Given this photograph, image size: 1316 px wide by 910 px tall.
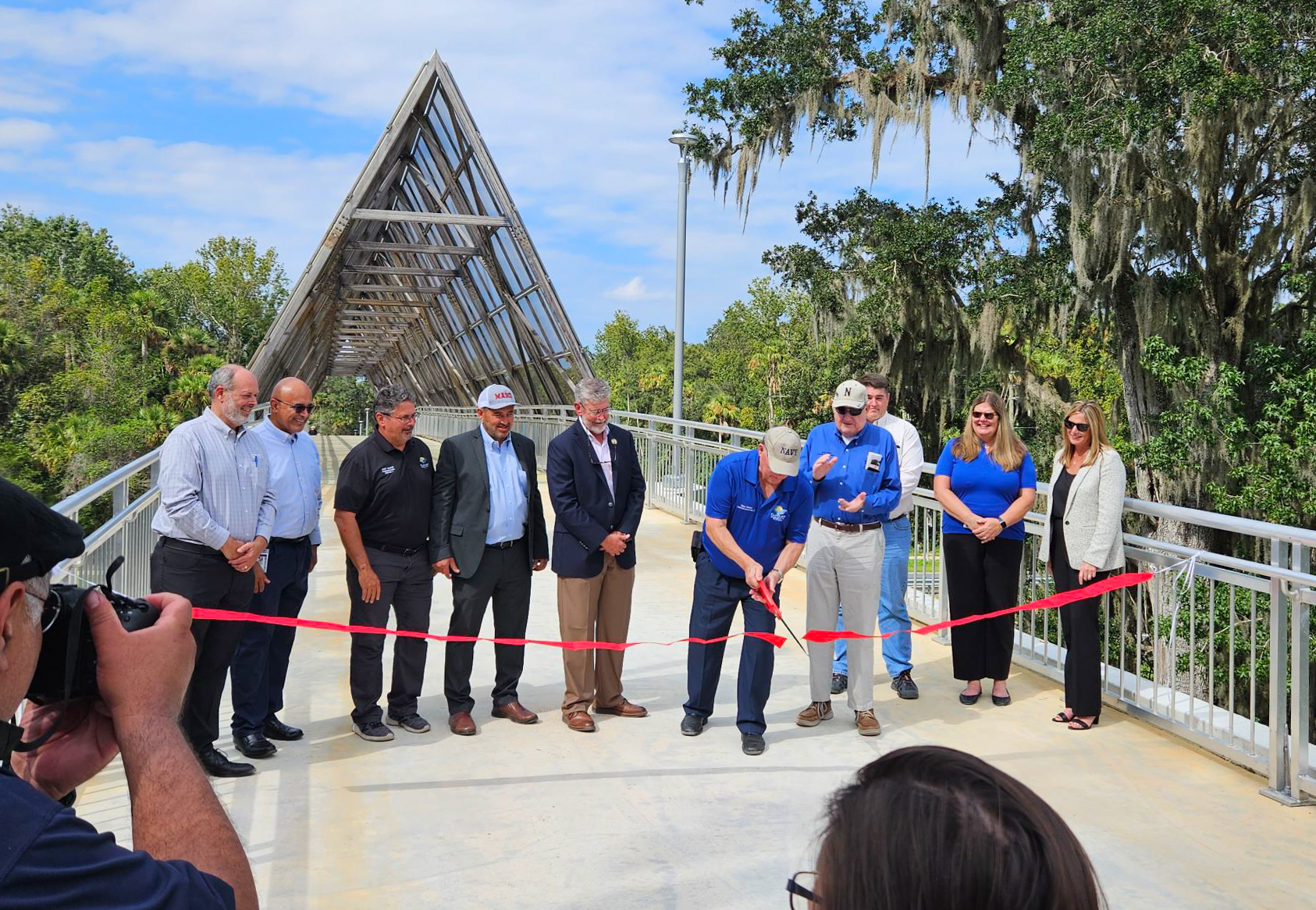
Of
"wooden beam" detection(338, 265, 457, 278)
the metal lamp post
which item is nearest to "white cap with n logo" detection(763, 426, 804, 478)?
the metal lamp post

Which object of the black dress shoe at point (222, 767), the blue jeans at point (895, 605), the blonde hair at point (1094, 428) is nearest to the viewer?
the black dress shoe at point (222, 767)

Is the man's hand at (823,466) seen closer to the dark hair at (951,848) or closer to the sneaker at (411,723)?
the sneaker at (411,723)

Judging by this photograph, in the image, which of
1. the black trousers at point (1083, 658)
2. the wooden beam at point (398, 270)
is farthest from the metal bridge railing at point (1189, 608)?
the wooden beam at point (398, 270)

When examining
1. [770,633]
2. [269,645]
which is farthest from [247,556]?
[770,633]

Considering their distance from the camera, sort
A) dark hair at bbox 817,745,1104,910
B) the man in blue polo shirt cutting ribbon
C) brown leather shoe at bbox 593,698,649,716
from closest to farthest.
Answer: dark hair at bbox 817,745,1104,910 < the man in blue polo shirt cutting ribbon < brown leather shoe at bbox 593,698,649,716

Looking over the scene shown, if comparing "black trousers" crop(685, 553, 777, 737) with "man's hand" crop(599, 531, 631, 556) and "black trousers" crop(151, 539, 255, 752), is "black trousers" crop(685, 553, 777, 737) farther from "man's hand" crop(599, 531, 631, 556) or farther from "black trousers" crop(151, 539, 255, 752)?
"black trousers" crop(151, 539, 255, 752)

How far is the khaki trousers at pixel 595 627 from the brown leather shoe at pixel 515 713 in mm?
175

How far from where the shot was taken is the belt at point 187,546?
461cm

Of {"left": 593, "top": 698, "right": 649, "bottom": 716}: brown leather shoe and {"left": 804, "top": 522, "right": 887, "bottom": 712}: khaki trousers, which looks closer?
{"left": 804, "top": 522, "right": 887, "bottom": 712}: khaki trousers

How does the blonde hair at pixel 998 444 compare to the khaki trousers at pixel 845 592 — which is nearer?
the khaki trousers at pixel 845 592

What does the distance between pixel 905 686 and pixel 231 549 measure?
3.70 m

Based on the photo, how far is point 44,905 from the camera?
1002 mm

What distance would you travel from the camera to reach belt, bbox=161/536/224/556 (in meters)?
4.61

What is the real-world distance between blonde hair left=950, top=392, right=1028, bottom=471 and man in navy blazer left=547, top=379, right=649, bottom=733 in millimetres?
1831
